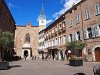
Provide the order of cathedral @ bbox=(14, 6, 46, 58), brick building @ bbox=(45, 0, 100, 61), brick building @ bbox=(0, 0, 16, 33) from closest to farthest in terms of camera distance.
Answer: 1. brick building @ bbox=(45, 0, 100, 61)
2. brick building @ bbox=(0, 0, 16, 33)
3. cathedral @ bbox=(14, 6, 46, 58)

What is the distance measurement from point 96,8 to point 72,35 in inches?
316

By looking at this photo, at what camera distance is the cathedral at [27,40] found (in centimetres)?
6031

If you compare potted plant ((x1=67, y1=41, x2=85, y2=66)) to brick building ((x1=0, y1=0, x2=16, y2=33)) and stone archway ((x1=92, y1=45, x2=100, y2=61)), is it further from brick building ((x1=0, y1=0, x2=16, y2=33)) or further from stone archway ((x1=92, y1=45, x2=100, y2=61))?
brick building ((x1=0, y1=0, x2=16, y2=33))

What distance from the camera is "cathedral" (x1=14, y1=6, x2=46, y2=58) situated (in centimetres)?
6031

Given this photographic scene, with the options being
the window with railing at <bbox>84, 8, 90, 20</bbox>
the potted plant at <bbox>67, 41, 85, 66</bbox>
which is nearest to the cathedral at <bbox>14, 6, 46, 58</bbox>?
the window with railing at <bbox>84, 8, 90, 20</bbox>

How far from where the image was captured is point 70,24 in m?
32.3

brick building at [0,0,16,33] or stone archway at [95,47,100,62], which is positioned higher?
brick building at [0,0,16,33]

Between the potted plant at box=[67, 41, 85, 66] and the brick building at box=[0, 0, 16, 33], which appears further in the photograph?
the brick building at box=[0, 0, 16, 33]

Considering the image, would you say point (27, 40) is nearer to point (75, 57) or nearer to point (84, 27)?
point (84, 27)

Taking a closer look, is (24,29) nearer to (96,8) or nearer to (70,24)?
(70,24)

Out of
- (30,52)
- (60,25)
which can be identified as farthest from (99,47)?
(30,52)

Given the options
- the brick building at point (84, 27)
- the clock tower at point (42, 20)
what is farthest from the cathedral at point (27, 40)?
the brick building at point (84, 27)

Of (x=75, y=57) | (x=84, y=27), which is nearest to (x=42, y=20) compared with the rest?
(x=84, y=27)

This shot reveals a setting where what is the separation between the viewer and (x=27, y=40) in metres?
62.2
